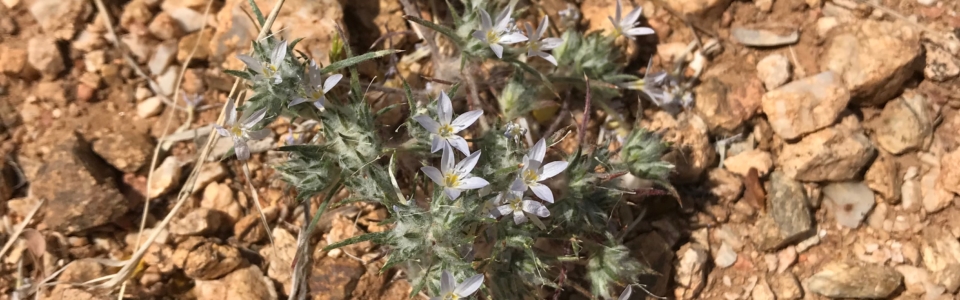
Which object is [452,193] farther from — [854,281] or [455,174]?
[854,281]

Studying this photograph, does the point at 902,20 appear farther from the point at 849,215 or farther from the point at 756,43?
the point at 849,215

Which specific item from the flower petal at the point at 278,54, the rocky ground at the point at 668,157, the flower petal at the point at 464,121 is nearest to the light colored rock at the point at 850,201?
the rocky ground at the point at 668,157

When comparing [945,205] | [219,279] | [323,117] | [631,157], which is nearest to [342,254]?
[219,279]

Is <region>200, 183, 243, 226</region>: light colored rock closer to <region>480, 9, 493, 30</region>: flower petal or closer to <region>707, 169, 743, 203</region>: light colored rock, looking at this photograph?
<region>480, 9, 493, 30</region>: flower petal

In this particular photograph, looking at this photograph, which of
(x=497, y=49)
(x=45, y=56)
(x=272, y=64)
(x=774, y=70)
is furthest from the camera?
→ (x=774, y=70)

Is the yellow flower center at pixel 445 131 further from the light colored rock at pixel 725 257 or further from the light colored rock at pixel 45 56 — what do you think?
the light colored rock at pixel 45 56

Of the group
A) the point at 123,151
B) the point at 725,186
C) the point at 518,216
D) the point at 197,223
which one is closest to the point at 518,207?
the point at 518,216
